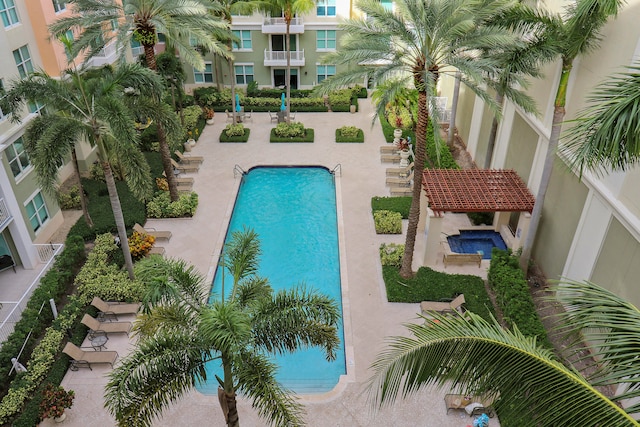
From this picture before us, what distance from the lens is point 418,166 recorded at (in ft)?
54.8

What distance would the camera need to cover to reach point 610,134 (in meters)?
6.88

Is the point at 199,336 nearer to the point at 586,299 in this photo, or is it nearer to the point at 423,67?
the point at 586,299

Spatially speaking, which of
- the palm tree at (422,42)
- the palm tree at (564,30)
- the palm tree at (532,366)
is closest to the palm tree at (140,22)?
the palm tree at (422,42)

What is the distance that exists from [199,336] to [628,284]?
451 inches

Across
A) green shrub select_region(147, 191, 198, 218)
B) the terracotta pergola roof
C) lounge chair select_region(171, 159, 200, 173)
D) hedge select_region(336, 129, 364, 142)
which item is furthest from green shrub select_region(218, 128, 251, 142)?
the terracotta pergola roof

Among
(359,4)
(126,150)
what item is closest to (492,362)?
(359,4)

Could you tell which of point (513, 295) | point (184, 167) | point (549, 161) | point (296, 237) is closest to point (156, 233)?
point (296, 237)

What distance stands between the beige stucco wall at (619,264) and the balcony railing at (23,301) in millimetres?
17824

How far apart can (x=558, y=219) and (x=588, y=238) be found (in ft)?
7.30

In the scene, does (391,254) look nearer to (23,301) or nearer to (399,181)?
(399,181)

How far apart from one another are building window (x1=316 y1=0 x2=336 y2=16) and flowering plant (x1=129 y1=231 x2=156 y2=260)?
23254mm

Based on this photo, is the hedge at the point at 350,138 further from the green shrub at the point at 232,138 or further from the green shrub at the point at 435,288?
the green shrub at the point at 435,288

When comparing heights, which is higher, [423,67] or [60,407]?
[423,67]

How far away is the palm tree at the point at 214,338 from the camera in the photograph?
9461mm
